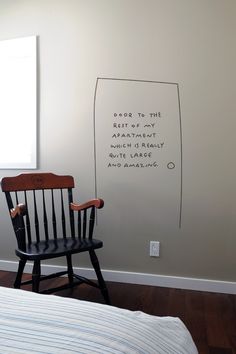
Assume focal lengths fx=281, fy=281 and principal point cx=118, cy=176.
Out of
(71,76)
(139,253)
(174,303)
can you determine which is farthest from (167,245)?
(71,76)

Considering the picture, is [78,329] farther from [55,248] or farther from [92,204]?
[92,204]

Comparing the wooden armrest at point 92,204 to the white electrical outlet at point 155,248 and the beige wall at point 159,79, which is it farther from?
the white electrical outlet at point 155,248

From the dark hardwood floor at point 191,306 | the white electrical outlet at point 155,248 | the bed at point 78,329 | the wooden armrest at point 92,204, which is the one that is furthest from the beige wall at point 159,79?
the bed at point 78,329

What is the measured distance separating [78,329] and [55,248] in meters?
1.10

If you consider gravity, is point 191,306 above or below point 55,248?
below

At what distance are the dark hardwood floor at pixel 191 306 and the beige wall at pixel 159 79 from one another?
0.48ft

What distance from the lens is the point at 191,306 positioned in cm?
173

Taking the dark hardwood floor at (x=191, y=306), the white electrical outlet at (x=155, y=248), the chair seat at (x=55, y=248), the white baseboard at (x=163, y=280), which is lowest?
the dark hardwood floor at (x=191, y=306)

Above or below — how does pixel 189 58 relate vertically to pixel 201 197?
above

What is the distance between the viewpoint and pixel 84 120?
6.81 feet

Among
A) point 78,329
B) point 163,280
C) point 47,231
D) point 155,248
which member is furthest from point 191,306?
point 78,329

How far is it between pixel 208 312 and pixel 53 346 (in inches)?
57.0

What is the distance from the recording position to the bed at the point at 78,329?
479 millimetres

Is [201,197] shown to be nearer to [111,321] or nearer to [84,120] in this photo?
[84,120]
